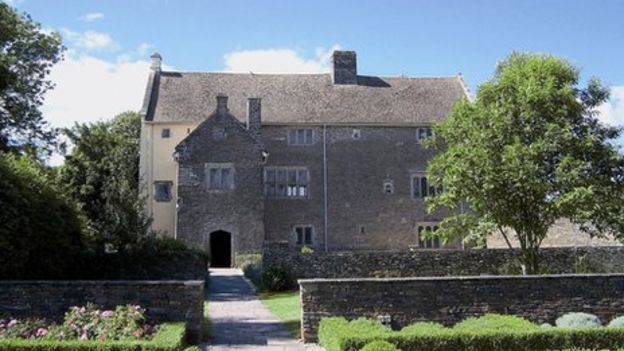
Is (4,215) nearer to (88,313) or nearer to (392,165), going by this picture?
(88,313)

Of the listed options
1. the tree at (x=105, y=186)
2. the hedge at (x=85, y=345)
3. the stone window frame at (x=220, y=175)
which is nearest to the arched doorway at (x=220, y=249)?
the stone window frame at (x=220, y=175)

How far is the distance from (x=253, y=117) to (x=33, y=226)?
22180 millimetres

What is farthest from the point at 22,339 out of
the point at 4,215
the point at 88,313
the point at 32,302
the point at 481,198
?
the point at 481,198

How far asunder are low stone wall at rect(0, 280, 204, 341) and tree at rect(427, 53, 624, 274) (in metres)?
11.2

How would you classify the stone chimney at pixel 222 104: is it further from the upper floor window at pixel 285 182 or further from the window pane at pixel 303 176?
the window pane at pixel 303 176

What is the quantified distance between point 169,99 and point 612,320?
31.7 metres

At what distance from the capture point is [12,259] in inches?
688

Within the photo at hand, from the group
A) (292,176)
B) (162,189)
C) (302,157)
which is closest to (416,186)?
(302,157)

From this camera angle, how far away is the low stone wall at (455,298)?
48.2 feet

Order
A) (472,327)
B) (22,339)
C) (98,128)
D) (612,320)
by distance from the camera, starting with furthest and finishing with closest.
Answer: (98,128), (612,320), (472,327), (22,339)

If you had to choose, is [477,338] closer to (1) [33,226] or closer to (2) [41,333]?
(2) [41,333]

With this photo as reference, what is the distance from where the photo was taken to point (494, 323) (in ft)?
44.8

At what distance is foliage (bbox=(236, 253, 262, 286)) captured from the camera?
28108mm

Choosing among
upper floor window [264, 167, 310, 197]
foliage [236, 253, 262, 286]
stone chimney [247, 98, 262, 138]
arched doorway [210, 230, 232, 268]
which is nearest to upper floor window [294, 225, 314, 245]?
upper floor window [264, 167, 310, 197]
